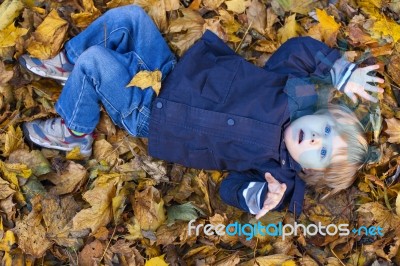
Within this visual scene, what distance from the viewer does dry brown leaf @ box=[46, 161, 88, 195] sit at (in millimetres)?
2436

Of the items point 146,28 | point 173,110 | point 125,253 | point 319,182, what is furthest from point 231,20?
point 125,253

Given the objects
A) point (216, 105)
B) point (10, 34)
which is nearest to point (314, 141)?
point (216, 105)

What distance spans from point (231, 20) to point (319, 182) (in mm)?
983

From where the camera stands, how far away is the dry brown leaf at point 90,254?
2320 millimetres

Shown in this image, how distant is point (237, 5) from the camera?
2.73 m

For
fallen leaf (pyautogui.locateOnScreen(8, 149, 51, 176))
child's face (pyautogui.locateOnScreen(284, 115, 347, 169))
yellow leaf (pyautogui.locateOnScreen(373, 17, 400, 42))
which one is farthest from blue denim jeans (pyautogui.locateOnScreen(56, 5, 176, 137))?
yellow leaf (pyautogui.locateOnScreen(373, 17, 400, 42))

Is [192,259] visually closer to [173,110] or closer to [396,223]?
[173,110]

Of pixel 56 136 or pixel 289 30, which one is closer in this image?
pixel 56 136

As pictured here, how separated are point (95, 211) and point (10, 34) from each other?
97 cm

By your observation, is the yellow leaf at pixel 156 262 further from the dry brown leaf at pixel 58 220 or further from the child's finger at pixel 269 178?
the child's finger at pixel 269 178

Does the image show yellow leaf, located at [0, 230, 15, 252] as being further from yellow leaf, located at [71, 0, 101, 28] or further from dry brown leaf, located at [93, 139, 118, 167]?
yellow leaf, located at [71, 0, 101, 28]

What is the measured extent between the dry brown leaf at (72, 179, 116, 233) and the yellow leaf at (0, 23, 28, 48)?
0.83 m

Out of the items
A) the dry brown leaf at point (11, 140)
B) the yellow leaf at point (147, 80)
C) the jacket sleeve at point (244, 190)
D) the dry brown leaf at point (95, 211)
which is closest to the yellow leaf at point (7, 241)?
the dry brown leaf at point (95, 211)

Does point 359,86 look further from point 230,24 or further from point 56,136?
point 56,136
